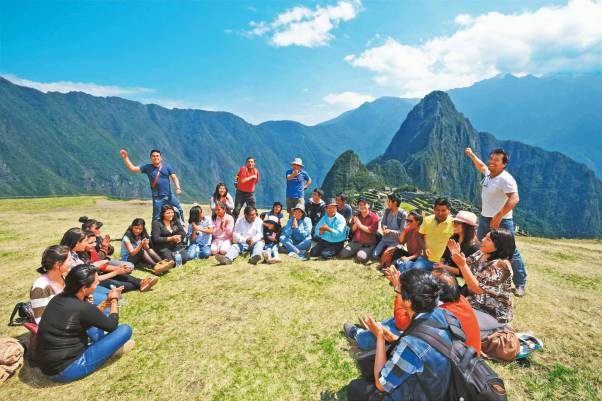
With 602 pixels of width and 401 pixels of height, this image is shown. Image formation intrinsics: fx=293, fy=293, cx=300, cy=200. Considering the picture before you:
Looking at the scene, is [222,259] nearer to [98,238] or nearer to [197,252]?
[197,252]

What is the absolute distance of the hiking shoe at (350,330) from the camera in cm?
554

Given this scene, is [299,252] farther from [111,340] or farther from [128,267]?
[111,340]

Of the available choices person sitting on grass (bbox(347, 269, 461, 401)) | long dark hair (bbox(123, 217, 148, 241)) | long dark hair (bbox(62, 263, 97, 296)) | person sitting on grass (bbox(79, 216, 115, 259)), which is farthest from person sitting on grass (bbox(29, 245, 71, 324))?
person sitting on grass (bbox(347, 269, 461, 401))

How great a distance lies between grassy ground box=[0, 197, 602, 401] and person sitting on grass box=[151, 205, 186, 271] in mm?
789

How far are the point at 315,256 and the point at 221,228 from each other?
3.54 meters

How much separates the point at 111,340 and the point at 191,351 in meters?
1.33

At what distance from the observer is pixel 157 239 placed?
30.4 ft

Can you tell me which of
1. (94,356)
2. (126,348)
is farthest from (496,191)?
(94,356)

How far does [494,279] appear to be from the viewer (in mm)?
5055

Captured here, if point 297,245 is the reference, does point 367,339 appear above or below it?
below

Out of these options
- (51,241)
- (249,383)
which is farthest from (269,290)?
(51,241)

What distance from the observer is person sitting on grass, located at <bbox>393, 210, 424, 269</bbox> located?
8.49 metres

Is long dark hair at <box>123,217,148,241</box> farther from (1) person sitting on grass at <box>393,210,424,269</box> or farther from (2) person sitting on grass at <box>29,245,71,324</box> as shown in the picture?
(1) person sitting on grass at <box>393,210,424,269</box>

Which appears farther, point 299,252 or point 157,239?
point 299,252
